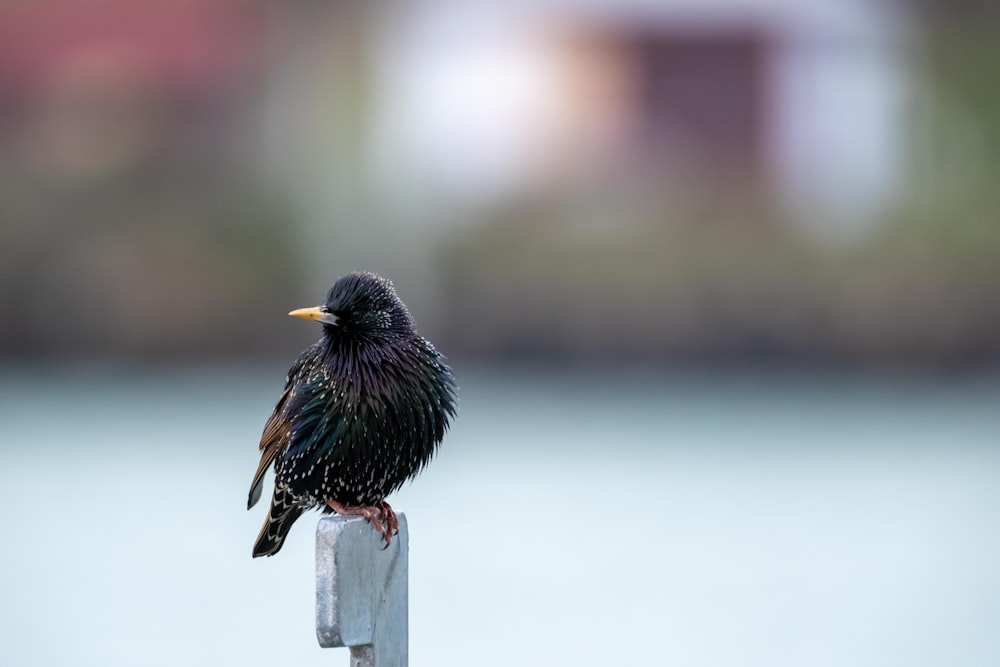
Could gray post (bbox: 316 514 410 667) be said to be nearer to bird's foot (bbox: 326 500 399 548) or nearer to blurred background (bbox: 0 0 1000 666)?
bird's foot (bbox: 326 500 399 548)

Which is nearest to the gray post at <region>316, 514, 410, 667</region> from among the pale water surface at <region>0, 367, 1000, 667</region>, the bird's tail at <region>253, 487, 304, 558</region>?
the bird's tail at <region>253, 487, 304, 558</region>

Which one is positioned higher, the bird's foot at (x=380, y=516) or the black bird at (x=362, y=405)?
the black bird at (x=362, y=405)

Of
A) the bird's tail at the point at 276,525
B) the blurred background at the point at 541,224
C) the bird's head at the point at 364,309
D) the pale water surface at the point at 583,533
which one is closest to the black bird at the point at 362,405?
the bird's head at the point at 364,309

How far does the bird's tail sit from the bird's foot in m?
0.49

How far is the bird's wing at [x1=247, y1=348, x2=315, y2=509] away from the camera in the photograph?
3539mm

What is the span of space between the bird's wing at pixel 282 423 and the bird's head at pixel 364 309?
18 cm

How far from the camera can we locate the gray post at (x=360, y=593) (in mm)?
2609

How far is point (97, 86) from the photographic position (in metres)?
17.8

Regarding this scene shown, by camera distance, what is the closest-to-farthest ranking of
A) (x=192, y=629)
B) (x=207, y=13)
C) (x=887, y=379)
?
Answer: (x=192, y=629)
(x=887, y=379)
(x=207, y=13)

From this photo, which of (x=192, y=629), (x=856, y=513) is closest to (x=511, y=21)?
(x=856, y=513)

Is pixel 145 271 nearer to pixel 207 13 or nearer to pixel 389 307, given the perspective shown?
pixel 207 13

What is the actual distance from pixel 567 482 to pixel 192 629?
471 cm

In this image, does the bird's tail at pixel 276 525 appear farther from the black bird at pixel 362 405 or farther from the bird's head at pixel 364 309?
the bird's head at pixel 364 309

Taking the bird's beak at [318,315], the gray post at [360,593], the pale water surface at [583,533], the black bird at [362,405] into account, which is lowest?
the pale water surface at [583,533]
